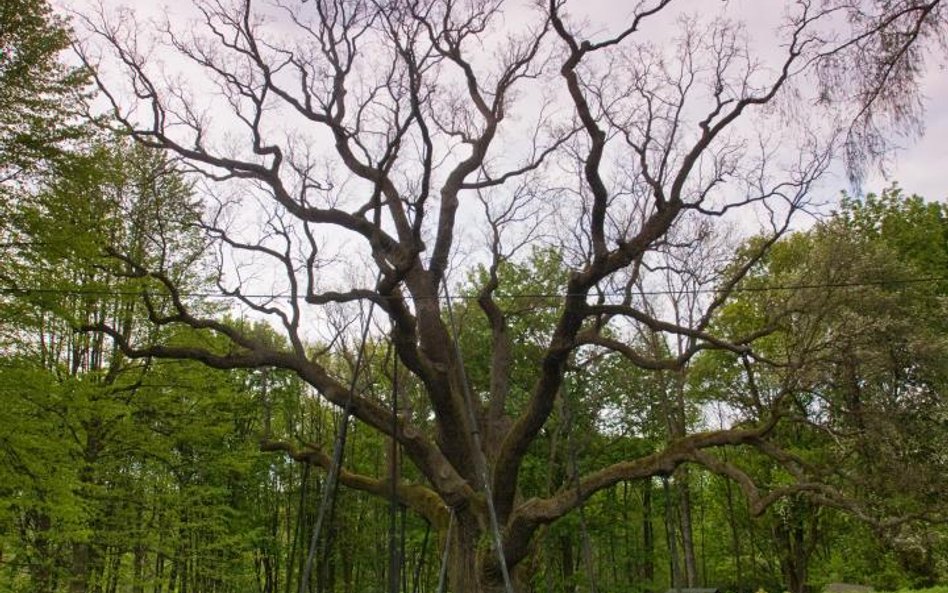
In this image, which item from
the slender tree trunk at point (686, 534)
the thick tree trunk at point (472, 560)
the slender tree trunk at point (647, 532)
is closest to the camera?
the thick tree trunk at point (472, 560)

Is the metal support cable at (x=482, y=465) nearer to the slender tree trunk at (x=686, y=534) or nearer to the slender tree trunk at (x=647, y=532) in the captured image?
the slender tree trunk at (x=686, y=534)

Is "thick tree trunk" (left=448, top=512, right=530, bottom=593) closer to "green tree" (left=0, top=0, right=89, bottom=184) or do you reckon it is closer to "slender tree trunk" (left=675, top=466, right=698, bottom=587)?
"green tree" (left=0, top=0, right=89, bottom=184)

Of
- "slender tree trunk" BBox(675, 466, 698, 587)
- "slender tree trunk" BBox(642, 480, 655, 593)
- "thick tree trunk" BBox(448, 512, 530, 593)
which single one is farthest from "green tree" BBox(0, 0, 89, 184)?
"slender tree trunk" BBox(642, 480, 655, 593)

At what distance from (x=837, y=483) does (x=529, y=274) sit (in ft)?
26.2

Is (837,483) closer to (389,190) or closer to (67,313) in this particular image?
(389,190)

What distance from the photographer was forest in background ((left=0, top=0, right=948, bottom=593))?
6.90 meters

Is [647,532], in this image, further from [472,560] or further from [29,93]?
[29,93]

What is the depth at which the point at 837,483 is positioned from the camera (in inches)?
424

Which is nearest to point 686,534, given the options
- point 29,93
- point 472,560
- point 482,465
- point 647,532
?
point 647,532

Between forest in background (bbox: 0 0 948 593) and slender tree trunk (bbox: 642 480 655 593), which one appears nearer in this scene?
forest in background (bbox: 0 0 948 593)

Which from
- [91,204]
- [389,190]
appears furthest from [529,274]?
[91,204]

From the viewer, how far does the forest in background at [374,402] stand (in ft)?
22.6

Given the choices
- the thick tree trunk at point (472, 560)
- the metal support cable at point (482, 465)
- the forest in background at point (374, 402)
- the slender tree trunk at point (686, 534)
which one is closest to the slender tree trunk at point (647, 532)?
the forest in background at point (374, 402)

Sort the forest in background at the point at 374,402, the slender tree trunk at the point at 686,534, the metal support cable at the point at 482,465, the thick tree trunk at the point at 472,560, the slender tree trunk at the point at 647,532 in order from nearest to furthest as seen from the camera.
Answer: the metal support cable at the point at 482,465
the forest in background at the point at 374,402
the thick tree trunk at the point at 472,560
the slender tree trunk at the point at 686,534
the slender tree trunk at the point at 647,532
